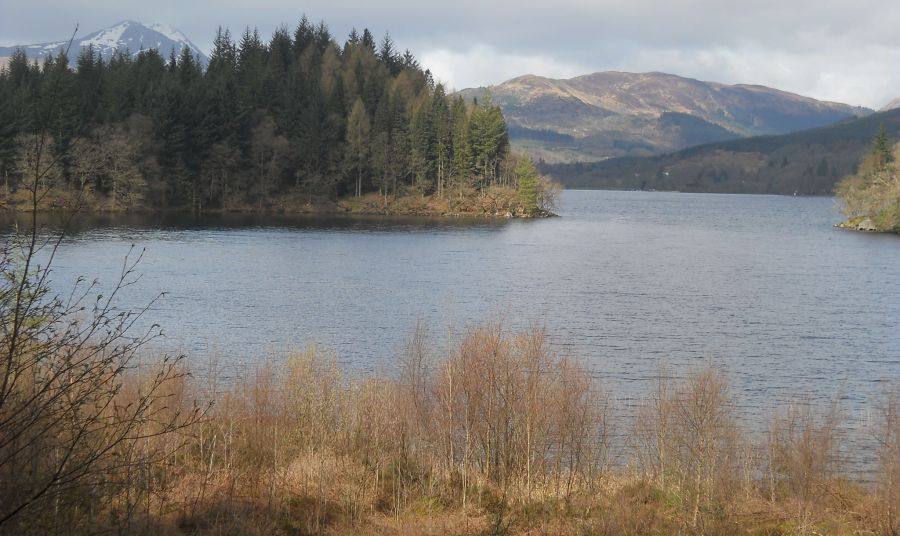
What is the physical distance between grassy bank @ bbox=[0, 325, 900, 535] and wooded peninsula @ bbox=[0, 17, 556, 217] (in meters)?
93.1

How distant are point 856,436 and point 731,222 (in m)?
118

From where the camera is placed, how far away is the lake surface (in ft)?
118

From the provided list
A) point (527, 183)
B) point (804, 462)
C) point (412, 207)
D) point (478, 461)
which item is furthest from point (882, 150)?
point (478, 461)

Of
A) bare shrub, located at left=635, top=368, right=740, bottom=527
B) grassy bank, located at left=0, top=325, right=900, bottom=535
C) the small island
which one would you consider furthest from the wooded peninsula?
bare shrub, located at left=635, top=368, right=740, bottom=527

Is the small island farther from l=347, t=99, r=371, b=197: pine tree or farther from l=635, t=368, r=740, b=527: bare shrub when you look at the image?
l=635, t=368, r=740, b=527: bare shrub

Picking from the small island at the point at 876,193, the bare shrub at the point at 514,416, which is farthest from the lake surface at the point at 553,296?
the small island at the point at 876,193

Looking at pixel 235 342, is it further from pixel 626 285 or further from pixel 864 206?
pixel 864 206

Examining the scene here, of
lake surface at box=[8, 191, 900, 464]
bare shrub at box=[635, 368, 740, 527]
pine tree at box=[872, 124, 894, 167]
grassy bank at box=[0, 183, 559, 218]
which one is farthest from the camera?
grassy bank at box=[0, 183, 559, 218]

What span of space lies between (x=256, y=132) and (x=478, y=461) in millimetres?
112244

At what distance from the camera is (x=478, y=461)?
851 inches

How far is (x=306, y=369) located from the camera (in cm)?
2252

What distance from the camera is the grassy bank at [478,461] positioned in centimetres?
1753

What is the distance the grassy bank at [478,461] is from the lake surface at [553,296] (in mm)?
6708

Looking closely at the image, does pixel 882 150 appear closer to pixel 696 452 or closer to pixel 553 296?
pixel 553 296
